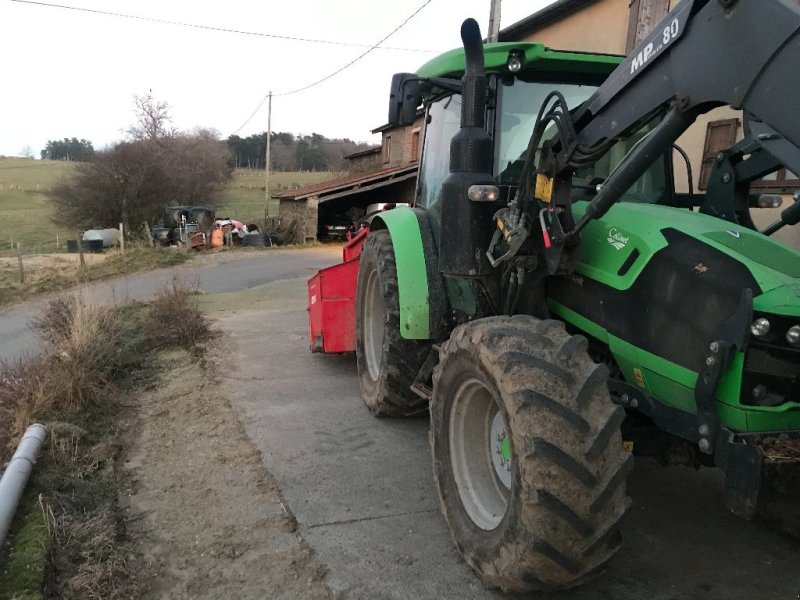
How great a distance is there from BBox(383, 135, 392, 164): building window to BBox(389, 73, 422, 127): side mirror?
25.6m

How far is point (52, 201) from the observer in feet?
94.7

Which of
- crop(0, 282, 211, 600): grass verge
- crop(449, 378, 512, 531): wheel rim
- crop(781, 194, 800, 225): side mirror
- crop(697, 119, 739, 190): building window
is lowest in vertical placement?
crop(0, 282, 211, 600): grass verge

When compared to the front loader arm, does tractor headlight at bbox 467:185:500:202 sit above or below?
below

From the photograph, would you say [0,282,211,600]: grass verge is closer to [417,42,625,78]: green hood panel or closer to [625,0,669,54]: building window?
[417,42,625,78]: green hood panel

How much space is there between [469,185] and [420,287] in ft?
3.40

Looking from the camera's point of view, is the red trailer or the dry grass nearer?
the red trailer

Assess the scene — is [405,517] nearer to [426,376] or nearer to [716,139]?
[426,376]

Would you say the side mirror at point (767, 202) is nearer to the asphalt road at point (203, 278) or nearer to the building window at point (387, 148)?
the asphalt road at point (203, 278)

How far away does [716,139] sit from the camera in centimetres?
782

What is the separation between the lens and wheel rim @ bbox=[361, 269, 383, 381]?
16.5 ft

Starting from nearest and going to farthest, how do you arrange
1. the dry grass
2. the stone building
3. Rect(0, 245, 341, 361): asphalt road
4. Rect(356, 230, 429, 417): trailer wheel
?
Rect(356, 230, 429, 417): trailer wheel → the dry grass → Rect(0, 245, 341, 361): asphalt road → the stone building

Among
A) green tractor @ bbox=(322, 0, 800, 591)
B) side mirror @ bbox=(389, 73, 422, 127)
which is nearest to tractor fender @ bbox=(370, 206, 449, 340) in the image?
green tractor @ bbox=(322, 0, 800, 591)

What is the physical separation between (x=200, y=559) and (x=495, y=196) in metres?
2.17

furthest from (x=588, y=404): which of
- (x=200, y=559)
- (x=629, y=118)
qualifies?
(x=200, y=559)
